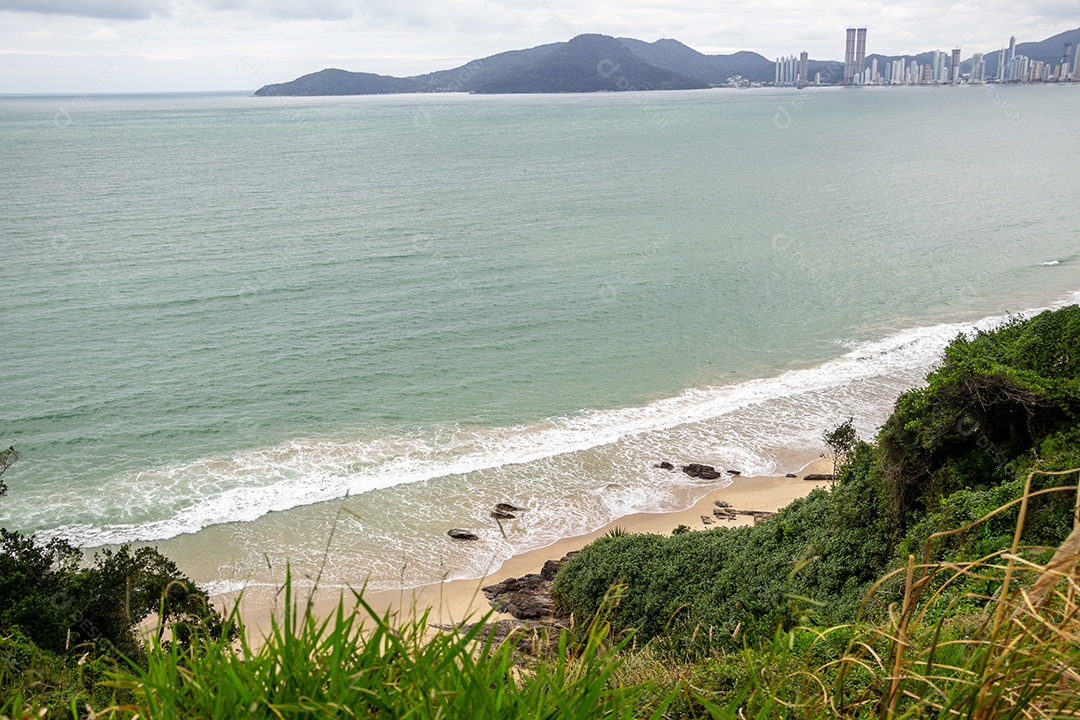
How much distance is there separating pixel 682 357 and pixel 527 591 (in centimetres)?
1890

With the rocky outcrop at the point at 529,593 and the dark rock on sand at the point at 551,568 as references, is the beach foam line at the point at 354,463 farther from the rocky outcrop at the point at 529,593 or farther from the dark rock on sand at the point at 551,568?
the rocky outcrop at the point at 529,593

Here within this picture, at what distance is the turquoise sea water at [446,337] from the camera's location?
24.0m

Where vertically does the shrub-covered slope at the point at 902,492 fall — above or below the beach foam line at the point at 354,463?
above

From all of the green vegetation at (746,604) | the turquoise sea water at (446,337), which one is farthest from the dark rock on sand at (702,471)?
the green vegetation at (746,604)

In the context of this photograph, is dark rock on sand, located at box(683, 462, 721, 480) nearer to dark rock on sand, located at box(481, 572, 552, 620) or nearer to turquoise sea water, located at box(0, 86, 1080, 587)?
turquoise sea water, located at box(0, 86, 1080, 587)

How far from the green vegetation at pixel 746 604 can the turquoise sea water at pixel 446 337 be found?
0.50 m

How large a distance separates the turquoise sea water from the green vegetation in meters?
0.50

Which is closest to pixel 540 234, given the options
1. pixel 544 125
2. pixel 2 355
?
pixel 2 355

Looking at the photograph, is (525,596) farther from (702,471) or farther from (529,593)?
(702,471)

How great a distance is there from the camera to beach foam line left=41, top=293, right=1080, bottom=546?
76.2 ft

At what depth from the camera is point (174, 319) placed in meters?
38.1

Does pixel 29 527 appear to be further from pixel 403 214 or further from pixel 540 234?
pixel 403 214

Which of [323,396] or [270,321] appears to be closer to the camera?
[323,396]

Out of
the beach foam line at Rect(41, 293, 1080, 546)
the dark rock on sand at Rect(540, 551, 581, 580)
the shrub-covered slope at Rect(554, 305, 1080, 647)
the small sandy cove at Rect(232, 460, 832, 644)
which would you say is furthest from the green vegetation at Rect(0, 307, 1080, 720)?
the beach foam line at Rect(41, 293, 1080, 546)
